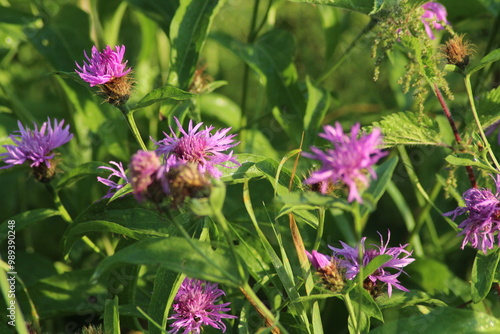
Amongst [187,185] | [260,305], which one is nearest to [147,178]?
[187,185]

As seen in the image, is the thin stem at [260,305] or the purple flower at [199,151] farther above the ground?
the purple flower at [199,151]

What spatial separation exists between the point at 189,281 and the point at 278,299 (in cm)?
15

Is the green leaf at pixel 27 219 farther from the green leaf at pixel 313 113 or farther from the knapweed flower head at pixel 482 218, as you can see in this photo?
the knapweed flower head at pixel 482 218

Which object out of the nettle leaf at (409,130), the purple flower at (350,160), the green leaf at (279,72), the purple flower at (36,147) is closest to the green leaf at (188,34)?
the green leaf at (279,72)

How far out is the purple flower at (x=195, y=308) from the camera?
90 cm

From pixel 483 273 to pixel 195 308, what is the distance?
0.43 meters

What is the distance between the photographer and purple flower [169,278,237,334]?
903mm

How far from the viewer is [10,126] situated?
1.37 metres

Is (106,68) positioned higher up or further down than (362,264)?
higher up

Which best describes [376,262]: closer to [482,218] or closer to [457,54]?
[482,218]

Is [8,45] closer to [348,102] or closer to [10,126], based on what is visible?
[10,126]

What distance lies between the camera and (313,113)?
4.03 ft

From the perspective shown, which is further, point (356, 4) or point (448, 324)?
point (356, 4)

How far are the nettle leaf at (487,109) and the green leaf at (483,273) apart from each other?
22cm
